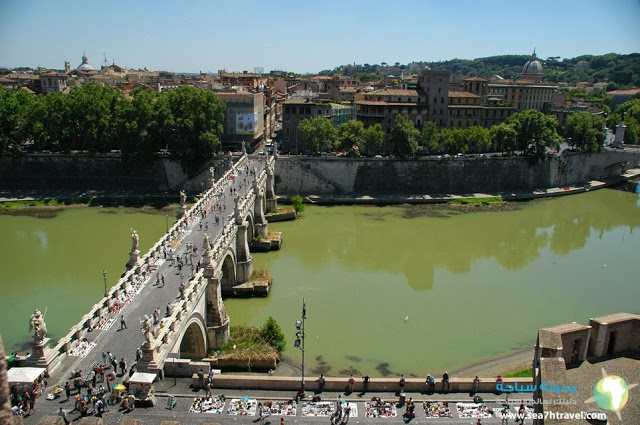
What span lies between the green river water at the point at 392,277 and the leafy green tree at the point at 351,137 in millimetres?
6361

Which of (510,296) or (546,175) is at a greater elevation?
(546,175)

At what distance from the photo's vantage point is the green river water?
2284 centimetres

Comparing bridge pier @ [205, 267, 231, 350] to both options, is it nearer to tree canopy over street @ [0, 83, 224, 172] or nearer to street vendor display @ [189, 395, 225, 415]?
street vendor display @ [189, 395, 225, 415]

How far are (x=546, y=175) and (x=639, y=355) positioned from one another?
4101 cm

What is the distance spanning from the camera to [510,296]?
91.4 ft

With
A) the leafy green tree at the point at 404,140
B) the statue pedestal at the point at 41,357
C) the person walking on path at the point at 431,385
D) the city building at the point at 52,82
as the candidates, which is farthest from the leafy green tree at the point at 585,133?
the city building at the point at 52,82

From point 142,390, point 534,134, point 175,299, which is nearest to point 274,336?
point 175,299

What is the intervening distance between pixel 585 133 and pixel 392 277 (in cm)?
3271

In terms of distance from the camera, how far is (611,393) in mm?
10875

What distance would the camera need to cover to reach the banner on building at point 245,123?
51094 mm

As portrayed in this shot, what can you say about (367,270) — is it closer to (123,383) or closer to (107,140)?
(123,383)

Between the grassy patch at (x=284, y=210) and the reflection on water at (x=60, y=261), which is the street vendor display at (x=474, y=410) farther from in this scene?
the grassy patch at (x=284, y=210)

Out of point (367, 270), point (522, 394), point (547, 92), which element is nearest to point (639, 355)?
point (522, 394)

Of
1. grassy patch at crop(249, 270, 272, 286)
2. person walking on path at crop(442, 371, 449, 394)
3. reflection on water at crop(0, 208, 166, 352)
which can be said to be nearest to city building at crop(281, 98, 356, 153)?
reflection on water at crop(0, 208, 166, 352)
